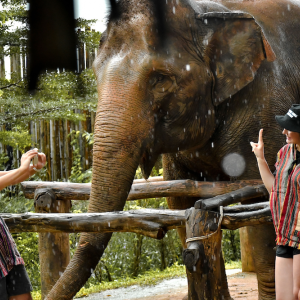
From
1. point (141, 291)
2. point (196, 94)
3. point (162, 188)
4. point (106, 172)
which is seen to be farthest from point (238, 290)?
point (106, 172)

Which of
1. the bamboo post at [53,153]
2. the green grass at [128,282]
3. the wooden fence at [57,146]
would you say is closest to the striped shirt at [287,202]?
the green grass at [128,282]

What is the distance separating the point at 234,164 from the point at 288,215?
4.59ft

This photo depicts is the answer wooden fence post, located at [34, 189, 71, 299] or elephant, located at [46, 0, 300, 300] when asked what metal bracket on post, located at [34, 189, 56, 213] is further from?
elephant, located at [46, 0, 300, 300]

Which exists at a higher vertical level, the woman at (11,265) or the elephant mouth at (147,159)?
the elephant mouth at (147,159)

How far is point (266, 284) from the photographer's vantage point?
3383 mm

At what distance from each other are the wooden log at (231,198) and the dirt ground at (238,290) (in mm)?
1566

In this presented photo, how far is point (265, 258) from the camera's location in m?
3.41

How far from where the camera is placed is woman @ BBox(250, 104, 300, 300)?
2.13m

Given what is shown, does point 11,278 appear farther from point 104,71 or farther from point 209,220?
point 104,71

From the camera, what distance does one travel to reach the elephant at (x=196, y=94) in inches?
114

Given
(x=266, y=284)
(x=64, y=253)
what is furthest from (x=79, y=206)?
(x=266, y=284)

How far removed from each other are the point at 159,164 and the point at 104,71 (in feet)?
15.7

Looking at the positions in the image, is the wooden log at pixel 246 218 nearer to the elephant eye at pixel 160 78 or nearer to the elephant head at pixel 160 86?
the elephant head at pixel 160 86

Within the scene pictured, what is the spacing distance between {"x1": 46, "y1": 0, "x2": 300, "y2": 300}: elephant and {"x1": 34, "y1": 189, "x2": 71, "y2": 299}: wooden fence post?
1.27 meters
